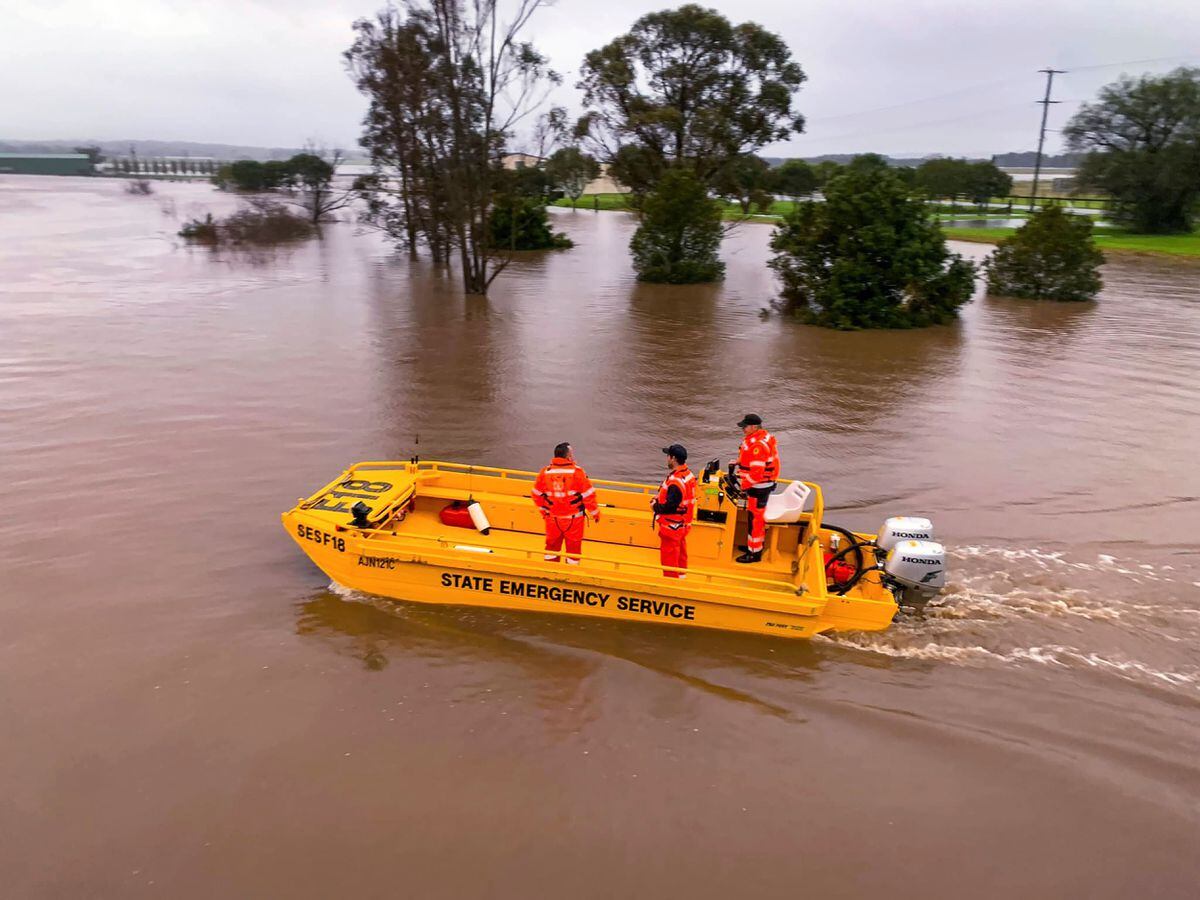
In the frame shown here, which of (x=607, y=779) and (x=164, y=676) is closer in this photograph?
(x=607, y=779)

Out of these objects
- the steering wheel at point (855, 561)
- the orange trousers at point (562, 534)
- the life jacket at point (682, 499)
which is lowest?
the steering wheel at point (855, 561)

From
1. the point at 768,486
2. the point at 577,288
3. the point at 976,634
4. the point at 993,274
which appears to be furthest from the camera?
the point at 577,288

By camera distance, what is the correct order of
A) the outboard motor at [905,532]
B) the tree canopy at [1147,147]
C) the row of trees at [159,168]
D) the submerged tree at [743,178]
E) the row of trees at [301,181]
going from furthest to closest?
the row of trees at [159,168]
the row of trees at [301,181]
the tree canopy at [1147,147]
the submerged tree at [743,178]
the outboard motor at [905,532]

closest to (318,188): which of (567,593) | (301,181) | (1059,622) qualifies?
(301,181)

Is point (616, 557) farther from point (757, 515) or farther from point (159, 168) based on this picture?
point (159, 168)

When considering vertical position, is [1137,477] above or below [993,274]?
below

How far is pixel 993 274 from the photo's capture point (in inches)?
995

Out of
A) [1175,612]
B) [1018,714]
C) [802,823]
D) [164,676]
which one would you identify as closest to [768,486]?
[1018,714]

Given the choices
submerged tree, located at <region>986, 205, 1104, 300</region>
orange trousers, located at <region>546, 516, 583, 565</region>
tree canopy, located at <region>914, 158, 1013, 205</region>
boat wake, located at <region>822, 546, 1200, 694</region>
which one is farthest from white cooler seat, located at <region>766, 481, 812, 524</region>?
tree canopy, located at <region>914, 158, 1013, 205</region>

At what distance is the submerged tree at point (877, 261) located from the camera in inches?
803

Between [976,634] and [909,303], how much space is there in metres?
15.5

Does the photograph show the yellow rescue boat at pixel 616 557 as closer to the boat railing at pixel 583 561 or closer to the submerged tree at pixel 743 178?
the boat railing at pixel 583 561

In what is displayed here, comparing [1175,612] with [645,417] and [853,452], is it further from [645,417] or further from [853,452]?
[645,417]

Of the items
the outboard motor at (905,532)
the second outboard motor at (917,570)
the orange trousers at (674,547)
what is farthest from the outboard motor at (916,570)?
the orange trousers at (674,547)
